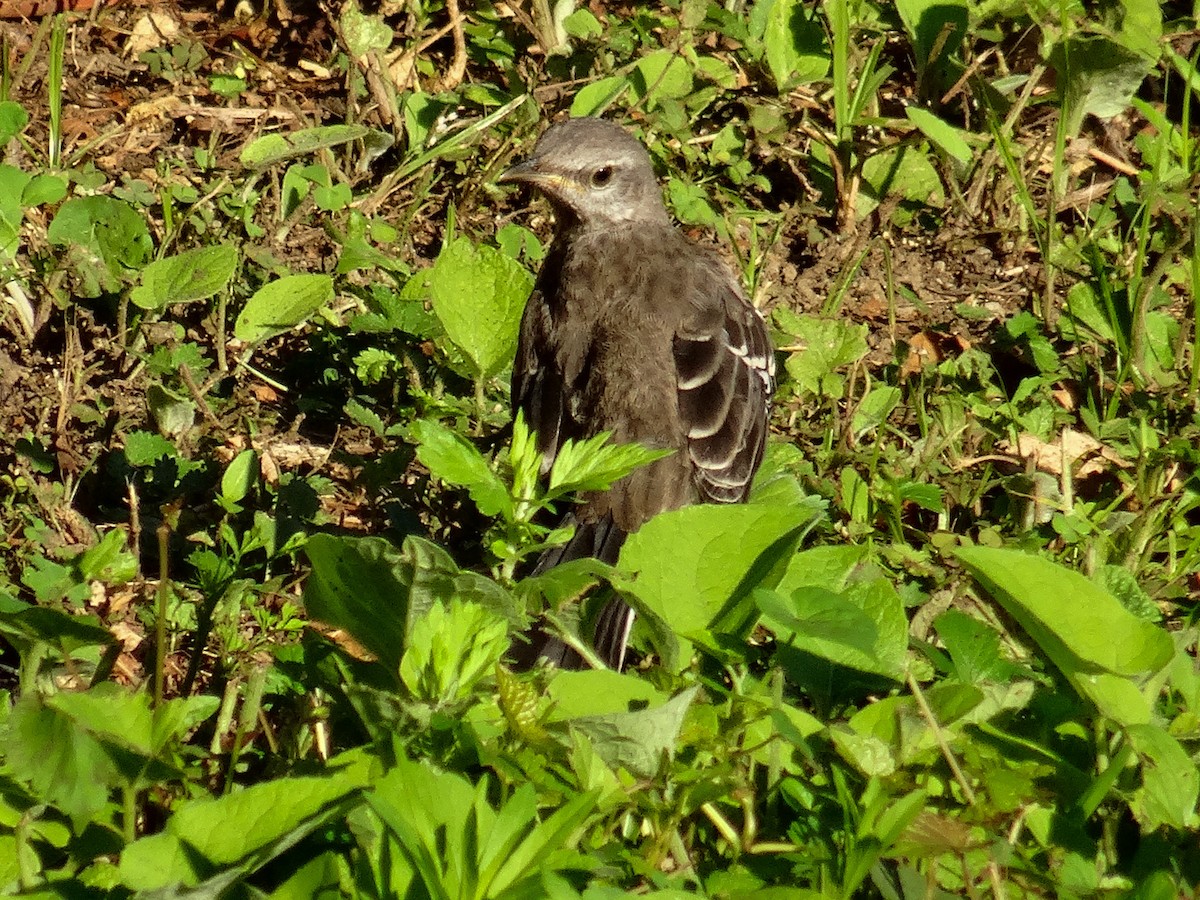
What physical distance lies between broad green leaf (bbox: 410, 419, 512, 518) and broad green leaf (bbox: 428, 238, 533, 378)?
1.47 metres

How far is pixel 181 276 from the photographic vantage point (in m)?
5.89

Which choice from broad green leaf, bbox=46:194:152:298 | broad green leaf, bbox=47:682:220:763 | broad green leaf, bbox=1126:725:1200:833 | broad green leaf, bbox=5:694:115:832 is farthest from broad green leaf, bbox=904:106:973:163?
broad green leaf, bbox=5:694:115:832

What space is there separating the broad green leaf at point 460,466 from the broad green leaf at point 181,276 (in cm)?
251

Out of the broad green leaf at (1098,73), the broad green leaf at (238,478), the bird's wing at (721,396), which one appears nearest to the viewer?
the broad green leaf at (238,478)

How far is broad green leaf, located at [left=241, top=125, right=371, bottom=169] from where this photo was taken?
277 inches

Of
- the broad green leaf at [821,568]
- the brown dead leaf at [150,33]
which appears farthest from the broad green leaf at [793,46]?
the broad green leaf at [821,568]

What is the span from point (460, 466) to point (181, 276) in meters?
2.68

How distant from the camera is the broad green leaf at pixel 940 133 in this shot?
7.30 meters

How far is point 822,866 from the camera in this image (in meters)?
3.25

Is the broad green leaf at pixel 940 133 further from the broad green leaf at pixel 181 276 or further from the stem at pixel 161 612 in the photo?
the stem at pixel 161 612

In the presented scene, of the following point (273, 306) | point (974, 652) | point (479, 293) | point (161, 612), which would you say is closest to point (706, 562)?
point (974, 652)

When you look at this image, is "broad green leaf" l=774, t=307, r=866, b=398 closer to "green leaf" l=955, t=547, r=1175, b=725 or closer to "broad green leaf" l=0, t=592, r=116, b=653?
"green leaf" l=955, t=547, r=1175, b=725

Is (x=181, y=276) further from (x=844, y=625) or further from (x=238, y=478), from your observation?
(x=844, y=625)

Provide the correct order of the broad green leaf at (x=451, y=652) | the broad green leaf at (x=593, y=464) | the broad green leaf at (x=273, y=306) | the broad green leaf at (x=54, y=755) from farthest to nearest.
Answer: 1. the broad green leaf at (x=273, y=306)
2. the broad green leaf at (x=593, y=464)
3. the broad green leaf at (x=451, y=652)
4. the broad green leaf at (x=54, y=755)
